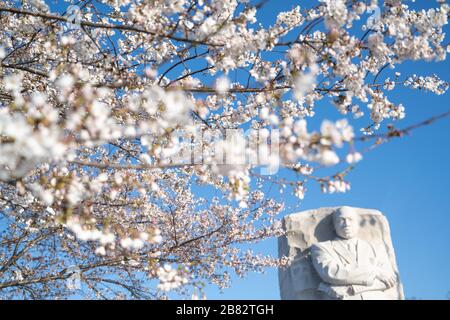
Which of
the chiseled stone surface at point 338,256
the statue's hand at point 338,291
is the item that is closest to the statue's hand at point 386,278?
the chiseled stone surface at point 338,256

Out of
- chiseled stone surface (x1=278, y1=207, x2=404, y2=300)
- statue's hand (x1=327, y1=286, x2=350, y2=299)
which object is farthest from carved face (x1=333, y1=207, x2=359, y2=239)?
statue's hand (x1=327, y1=286, x2=350, y2=299)

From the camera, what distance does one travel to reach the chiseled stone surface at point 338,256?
717 cm

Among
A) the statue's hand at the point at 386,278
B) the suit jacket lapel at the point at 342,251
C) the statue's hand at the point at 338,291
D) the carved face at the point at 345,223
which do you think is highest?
the carved face at the point at 345,223

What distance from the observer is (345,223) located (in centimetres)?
777

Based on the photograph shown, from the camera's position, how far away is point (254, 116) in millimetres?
5676

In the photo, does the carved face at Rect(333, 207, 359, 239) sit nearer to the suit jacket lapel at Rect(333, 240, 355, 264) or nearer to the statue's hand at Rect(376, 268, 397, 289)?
the suit jacket lapel at Rect(333, 240, 355, 264)

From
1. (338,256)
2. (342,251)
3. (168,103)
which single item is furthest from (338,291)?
(168,103)

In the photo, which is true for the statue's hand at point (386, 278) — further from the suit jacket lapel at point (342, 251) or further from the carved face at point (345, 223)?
the carved face at point (345, 223)

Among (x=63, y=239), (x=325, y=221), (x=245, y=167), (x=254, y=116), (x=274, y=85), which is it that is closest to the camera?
(x=245, y=167)

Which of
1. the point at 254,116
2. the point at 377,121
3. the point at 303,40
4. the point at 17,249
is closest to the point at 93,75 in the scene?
the point at 254,116

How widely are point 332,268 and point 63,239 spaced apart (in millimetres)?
4417

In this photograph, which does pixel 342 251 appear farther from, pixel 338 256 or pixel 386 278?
pixel 386 278
